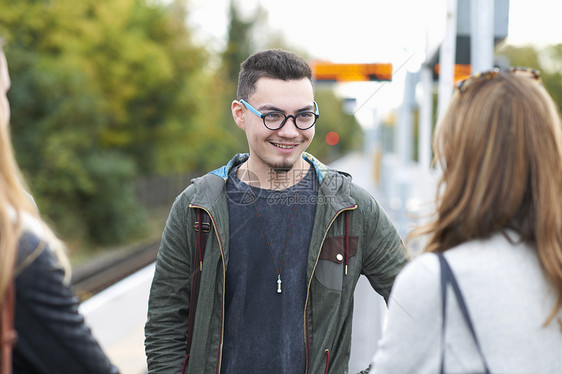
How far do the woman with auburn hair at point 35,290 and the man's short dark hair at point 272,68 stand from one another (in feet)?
3.94

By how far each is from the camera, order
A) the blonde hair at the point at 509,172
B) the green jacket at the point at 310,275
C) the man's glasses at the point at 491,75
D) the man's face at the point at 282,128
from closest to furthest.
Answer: the blonde hair at the point at 509,172 < the man's glasses at the point at 491,75 < the green jacket at the point at 310,275 < the man's face at the point at 282,128

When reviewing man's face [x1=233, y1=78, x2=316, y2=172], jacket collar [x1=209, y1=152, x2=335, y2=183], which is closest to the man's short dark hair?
man's face [x1=233, y1=78, x2=316, y2=172]

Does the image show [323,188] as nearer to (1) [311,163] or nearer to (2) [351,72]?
(1) [311,163]

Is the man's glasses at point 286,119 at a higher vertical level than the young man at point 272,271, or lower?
higher

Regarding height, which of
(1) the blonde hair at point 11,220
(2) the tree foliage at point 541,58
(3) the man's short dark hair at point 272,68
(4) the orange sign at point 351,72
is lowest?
(2) the tree foliage at point 541,58

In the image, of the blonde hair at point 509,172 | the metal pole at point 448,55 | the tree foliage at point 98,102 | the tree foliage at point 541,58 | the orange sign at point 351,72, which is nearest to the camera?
the blonde hair at point 509,172

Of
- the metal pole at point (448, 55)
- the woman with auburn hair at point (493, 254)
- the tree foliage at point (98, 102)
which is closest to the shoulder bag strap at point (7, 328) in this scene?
the woman with auburn hair at point (493, 254)

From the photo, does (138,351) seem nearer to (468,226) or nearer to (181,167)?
(468,226)

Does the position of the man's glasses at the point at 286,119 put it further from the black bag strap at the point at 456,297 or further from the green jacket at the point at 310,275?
the black bag strap at the point at 456,297

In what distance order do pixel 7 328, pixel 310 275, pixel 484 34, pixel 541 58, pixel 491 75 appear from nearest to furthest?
pixel 7 328 → pixel 491 75 → pixel 310 275 → pixel 484 34 → pixel 541 58

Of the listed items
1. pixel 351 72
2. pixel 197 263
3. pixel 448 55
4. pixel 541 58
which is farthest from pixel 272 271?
pixel 541 58

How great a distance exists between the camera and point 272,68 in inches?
92.4

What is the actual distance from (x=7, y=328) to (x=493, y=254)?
43.5 inches

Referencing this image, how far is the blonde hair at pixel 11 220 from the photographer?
120 centimetres
